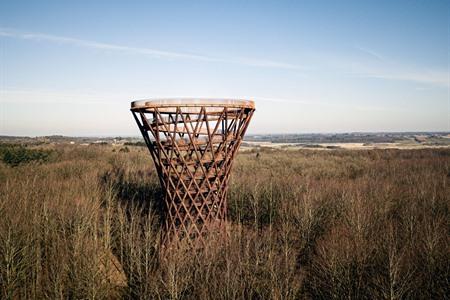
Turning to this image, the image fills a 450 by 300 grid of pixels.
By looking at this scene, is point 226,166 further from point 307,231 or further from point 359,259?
point 307,231

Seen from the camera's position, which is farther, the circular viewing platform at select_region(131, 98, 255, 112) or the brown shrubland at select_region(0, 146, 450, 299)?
the brown shrubland at select_region(0, 146, 450, 299)

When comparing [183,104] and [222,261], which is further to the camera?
[222,261]

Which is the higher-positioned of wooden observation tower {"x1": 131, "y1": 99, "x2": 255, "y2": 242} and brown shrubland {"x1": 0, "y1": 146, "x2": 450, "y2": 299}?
wooden observation tower {"x1": 131, "y1": 99, "x2": 255, "y2": 242}

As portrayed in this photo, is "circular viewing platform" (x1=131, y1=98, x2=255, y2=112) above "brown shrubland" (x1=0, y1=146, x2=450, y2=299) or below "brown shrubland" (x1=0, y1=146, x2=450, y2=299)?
above

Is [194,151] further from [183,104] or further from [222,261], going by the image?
[222,261]

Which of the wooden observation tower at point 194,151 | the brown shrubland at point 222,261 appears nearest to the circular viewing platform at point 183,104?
the wooden observation tower at point 194,151

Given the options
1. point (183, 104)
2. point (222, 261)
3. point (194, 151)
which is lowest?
point (222, 261)

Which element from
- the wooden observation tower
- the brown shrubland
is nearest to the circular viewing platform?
the wooden observation tower

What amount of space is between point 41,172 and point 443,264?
32.5 meters

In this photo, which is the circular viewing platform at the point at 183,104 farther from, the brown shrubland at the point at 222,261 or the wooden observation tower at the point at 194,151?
the brown shrubland at the point at 222,261

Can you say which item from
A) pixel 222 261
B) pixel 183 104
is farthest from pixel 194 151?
pixel 222 261

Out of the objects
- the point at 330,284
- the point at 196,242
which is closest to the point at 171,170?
the point at 196,242

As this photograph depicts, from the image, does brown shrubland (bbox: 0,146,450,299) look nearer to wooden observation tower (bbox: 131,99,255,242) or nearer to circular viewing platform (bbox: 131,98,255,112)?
wooden observation tower (bbox: 131,99,255,242)

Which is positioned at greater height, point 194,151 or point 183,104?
point 183,104
